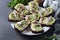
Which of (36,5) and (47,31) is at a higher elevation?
(36,5)

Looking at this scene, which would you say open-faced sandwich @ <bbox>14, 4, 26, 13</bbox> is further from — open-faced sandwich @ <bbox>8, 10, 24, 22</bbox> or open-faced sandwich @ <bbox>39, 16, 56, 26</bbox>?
open-faced sandwich @ <bbox>39, 16, 56, 26</bbox>

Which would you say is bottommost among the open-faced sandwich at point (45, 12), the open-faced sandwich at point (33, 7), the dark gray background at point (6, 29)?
the dark gray background at point (6, 29)

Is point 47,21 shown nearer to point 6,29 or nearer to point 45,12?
point 45,12

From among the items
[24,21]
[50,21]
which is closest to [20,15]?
[24,21]

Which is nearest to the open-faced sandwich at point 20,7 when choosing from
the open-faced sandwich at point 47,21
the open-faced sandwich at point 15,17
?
the open-faced sandwich at point 15,17

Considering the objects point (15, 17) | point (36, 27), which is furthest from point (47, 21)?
point (15, 17)

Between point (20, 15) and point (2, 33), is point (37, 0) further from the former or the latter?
point (2, 33)

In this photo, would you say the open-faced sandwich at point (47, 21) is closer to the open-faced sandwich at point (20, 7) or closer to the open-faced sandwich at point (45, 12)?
the open-faced sandwich at point (45, 12)

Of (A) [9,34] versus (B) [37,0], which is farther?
(B) [37,0]
